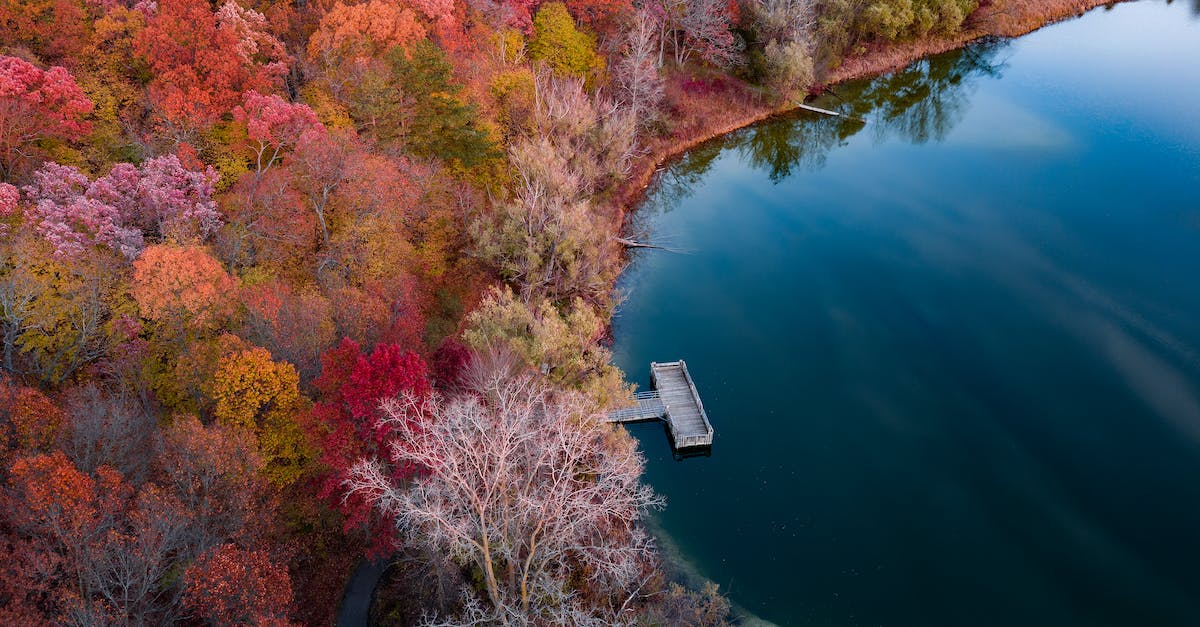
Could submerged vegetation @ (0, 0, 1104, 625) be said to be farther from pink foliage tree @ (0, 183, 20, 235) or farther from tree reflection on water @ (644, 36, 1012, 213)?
tree reflection on water @ (644, 36, 1012, 213)

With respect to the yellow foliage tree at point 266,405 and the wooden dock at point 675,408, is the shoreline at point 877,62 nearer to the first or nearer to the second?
the wooden dock at point 675,408

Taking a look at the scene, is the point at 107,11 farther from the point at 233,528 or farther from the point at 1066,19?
the point at 1066,19

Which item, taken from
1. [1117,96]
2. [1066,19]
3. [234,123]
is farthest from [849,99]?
[234,123]

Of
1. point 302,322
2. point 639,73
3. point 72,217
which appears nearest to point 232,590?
point 302,322

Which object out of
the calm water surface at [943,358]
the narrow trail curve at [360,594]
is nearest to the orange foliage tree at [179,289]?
the narrow trail curve at [360,594]

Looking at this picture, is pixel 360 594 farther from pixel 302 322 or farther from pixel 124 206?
pixel 124 206

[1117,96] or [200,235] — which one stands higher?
[200,235]

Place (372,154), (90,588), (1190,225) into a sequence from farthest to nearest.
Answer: (1190,225) < (372,154) < (90,588)
